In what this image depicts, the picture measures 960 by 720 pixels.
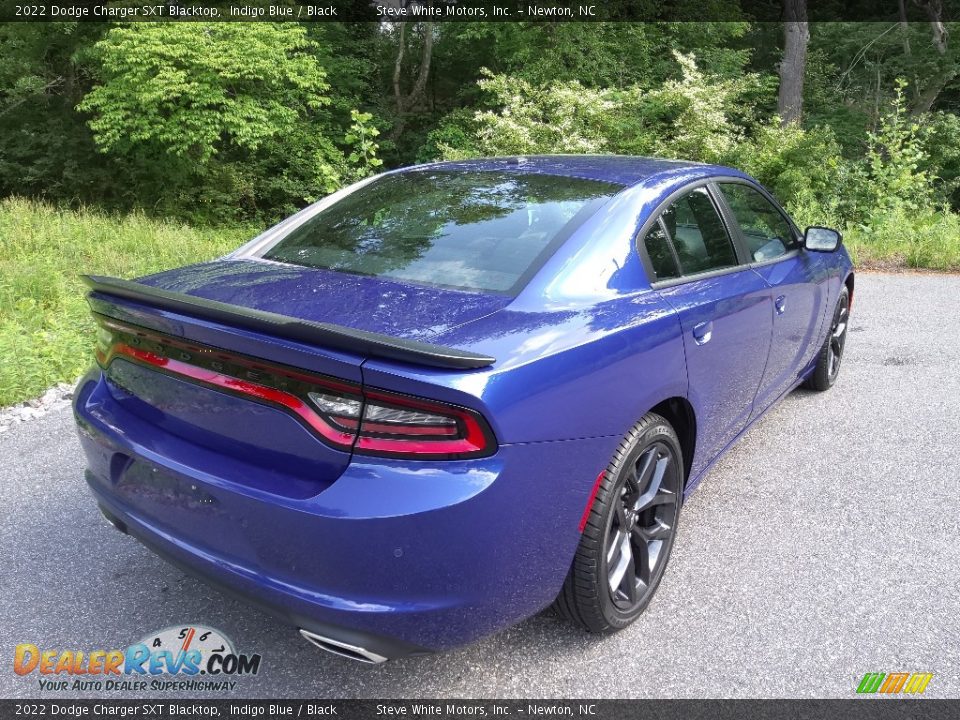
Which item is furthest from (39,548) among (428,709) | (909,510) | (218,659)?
(909,510)

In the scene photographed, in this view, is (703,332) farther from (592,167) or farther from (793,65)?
(793,65)

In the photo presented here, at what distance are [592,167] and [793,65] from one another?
59.5ft

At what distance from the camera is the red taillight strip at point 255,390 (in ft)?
5.66

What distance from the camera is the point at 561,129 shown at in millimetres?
12594

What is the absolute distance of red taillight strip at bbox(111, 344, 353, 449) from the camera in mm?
1725

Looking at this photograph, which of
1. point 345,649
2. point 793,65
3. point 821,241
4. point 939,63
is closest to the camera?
point 345,649

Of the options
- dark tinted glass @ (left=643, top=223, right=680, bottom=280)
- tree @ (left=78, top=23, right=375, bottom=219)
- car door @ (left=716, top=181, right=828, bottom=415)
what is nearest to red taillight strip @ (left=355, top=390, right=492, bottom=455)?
dark tinted glass @ (left=643, top=223, right=680, bottom=280)

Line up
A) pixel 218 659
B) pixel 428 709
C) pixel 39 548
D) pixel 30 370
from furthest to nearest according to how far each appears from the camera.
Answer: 1. pixel 30 370
2. pixel 39 548
3. pixel 218 659
4. pixel 428 709

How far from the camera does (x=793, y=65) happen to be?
59.5 ft

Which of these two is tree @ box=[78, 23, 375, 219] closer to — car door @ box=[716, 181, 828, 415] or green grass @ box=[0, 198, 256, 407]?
green grass @ box=[0, 198, 256, 407]

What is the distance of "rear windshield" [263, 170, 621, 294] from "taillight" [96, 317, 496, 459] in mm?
598

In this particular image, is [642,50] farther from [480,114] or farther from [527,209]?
[527,209]

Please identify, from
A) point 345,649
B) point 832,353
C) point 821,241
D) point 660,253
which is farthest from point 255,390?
point 832,353

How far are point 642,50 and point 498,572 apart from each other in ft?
66.4
